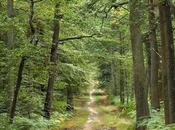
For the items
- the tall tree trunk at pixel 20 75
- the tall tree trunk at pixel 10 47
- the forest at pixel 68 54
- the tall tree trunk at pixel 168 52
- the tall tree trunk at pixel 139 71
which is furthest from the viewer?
the tall tree trunk at pixel 10 47

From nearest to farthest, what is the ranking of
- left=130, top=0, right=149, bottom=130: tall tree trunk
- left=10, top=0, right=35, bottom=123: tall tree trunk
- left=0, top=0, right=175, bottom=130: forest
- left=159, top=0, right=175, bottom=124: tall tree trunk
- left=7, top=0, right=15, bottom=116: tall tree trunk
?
1. left=159, top=0, right=175, bottom=124: tall tree trunk
2. left=0, top=0, right=175, bottom=130: forest
3. left=10, top=0, right=35, bottom=123: tall tree trunk
4. left=130, top=0, right=149, bottom=130: tall tree trunk
5. left=7, top=0, right=15, bottom=116: tall tree trunk

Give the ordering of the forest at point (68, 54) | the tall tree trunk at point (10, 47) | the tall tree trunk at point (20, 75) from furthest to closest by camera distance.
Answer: the tall tree trunk at point (10, 47) → the tall tree trunk at point (20, 75) → the forest at point (68, 54)

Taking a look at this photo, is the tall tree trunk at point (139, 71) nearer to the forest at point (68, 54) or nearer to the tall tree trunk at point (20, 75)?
the forest at point (68, 54)

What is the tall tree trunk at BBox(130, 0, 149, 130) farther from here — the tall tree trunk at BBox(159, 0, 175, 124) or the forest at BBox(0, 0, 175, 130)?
the tall tree trunk at BBox(159, 0, 175, 124)

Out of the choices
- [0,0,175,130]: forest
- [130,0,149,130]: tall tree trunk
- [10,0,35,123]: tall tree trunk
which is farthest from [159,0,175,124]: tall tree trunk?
[10,0,35,123]: tall tree trunk

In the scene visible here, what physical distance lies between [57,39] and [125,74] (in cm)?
1899

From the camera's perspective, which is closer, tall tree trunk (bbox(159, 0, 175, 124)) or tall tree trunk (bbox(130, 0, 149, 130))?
tall tree trunk (bbox(159, 0, 175, 124))

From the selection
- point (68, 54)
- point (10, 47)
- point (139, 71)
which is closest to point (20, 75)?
point (10, 47)

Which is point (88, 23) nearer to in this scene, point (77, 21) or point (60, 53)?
point (77, 21)

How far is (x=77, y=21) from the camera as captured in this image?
20.7 m

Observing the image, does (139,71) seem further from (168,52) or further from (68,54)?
(68,54)

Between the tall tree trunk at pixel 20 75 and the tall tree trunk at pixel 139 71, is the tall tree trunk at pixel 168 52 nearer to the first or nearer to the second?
the tall tree trunk at pixel 139 71

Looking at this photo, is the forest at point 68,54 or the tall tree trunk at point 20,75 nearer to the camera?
the forest at point 68,54

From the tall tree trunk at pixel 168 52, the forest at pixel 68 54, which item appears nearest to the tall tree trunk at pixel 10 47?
the forest at pixel 68 54
